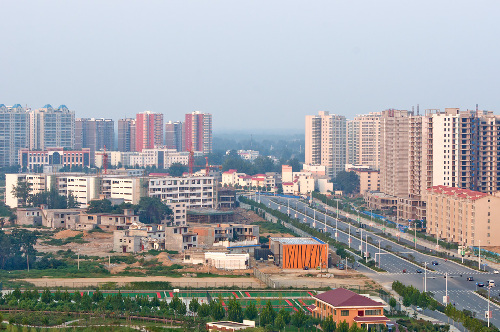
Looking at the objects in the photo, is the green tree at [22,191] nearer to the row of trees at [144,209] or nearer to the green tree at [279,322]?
the row of trees at [144,209]

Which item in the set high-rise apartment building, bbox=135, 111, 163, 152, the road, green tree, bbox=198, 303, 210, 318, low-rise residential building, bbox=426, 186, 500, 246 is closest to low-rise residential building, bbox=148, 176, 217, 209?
the road

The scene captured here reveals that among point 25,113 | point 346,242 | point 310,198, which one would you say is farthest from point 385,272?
point 25,113

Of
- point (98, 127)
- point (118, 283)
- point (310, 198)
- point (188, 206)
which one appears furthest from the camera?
point (98, 127)

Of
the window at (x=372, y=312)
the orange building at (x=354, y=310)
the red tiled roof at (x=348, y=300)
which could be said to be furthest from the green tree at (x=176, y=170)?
the window at (x=372, y=312)

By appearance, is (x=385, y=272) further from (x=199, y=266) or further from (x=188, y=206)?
(x=188, y=206)

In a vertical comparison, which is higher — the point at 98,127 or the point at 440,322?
the point at 98,127
